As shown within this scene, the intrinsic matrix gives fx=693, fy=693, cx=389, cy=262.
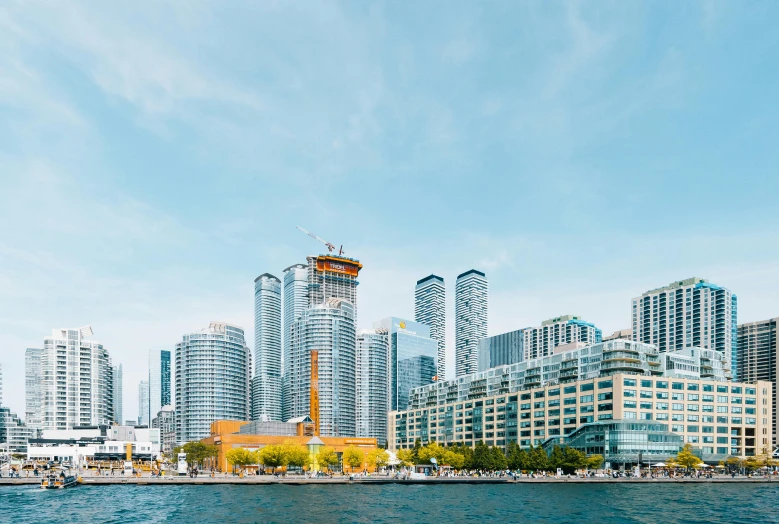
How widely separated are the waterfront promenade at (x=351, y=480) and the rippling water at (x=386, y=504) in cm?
791

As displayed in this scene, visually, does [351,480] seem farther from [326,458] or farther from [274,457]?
[274,457]

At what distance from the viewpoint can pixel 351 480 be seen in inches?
6708

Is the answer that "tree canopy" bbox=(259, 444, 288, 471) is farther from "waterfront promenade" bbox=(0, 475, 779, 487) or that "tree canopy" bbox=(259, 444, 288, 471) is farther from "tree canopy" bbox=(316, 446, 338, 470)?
"waterfront promenade" bbox=(0, 475, 779, 487)

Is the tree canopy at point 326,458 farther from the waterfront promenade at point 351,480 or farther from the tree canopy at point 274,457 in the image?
the waterfront promenade at point 351,480

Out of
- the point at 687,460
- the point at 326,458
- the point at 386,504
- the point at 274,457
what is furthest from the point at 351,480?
the point at 687,460

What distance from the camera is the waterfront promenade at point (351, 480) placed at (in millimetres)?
161125

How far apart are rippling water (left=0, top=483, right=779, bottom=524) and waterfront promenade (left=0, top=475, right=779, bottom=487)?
791 centimetres

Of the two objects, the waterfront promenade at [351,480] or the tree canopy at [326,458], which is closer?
the waterfront promenade at [351,480]

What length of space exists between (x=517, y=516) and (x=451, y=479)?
8077 centimetres

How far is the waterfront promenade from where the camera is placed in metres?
161

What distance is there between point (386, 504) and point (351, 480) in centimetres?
5768

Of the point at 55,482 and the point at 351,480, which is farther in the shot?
the point at 351,480

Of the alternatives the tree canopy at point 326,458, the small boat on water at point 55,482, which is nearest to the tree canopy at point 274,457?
the tree canopy at point 326,458

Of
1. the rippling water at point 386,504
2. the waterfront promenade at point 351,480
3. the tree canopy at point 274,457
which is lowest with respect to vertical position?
the waterfront promenade at point 351,480
